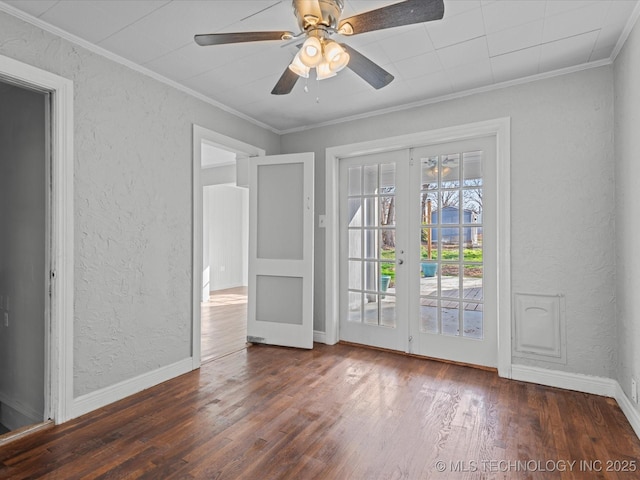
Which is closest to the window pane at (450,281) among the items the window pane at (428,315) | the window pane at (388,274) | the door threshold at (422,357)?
the window pane at (428,315)

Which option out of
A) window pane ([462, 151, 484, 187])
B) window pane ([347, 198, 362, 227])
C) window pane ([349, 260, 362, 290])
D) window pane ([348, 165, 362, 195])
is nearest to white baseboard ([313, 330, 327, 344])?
window pane ([349, 260, 362, 290])

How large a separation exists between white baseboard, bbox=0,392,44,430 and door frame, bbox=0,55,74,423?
540mm

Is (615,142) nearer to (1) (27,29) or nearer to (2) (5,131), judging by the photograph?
(1) (27,29)

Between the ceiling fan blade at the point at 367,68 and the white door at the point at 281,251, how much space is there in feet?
5.87

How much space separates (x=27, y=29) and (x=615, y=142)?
3925 millimetres

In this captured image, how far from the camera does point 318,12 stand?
1.67m

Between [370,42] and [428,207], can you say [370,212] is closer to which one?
[428,207]

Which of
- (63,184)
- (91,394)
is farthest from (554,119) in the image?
(91,394)

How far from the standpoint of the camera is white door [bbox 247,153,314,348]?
380cm

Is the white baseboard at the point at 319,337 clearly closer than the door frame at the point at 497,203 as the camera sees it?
No

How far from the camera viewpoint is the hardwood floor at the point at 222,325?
3.79 m

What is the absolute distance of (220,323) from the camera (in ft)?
16.2

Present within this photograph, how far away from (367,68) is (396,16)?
426 millimetres

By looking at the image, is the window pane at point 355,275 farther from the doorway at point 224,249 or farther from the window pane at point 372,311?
the doorway at point 224,249
